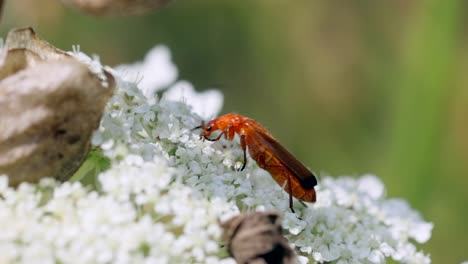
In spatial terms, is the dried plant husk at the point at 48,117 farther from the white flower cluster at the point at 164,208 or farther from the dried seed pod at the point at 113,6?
the dried seed pod at the point at 113,6

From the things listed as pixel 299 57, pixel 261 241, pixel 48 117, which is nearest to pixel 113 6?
pixel 48 117

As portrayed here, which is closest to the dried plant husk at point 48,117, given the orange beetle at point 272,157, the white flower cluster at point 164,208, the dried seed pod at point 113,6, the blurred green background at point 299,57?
the white flower cluster at point 164,208

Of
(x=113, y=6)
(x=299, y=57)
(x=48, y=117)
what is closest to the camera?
(x=48, y=117)

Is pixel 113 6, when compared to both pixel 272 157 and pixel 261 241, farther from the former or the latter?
pixel 261 241

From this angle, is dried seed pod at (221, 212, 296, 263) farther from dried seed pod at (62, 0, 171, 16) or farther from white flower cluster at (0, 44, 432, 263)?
dried seed pod at (62, 0, 171, 16)

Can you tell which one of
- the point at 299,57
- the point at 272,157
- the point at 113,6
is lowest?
the point at 272,157

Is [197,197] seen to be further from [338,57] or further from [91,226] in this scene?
[338,57]
